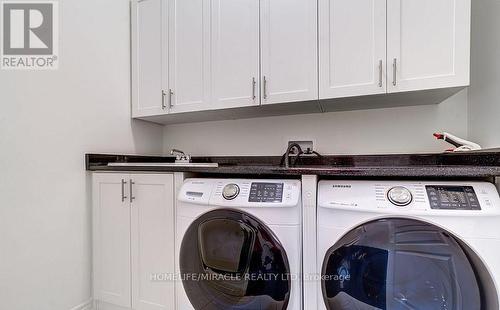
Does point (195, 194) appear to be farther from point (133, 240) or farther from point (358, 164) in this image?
point (358, 164)

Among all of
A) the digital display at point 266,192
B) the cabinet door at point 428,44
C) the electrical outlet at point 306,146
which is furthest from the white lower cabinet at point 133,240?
the cabinet door at point 428,44

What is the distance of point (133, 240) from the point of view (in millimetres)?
1352

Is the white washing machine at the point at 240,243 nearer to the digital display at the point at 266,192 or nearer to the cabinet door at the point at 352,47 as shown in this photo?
the digital display at the point at 266,192

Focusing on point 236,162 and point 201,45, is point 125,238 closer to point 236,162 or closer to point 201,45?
point 236,162

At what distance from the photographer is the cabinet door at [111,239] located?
4.51 feet

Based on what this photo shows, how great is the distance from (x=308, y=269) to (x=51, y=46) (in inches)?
71.2

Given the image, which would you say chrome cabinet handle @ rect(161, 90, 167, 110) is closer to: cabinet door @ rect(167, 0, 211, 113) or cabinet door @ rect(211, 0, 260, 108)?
cabinet door @ rect(167, 0, 211, 113)

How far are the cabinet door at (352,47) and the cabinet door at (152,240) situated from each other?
1.09 m

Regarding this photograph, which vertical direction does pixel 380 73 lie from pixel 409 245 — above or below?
above

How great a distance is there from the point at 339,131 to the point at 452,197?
943 mm

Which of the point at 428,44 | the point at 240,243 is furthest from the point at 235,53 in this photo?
the point at 240,243

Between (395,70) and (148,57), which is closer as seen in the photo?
(395,70)

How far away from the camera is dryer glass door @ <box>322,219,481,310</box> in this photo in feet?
2.64

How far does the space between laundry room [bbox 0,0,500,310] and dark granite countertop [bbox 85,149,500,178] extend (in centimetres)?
1
